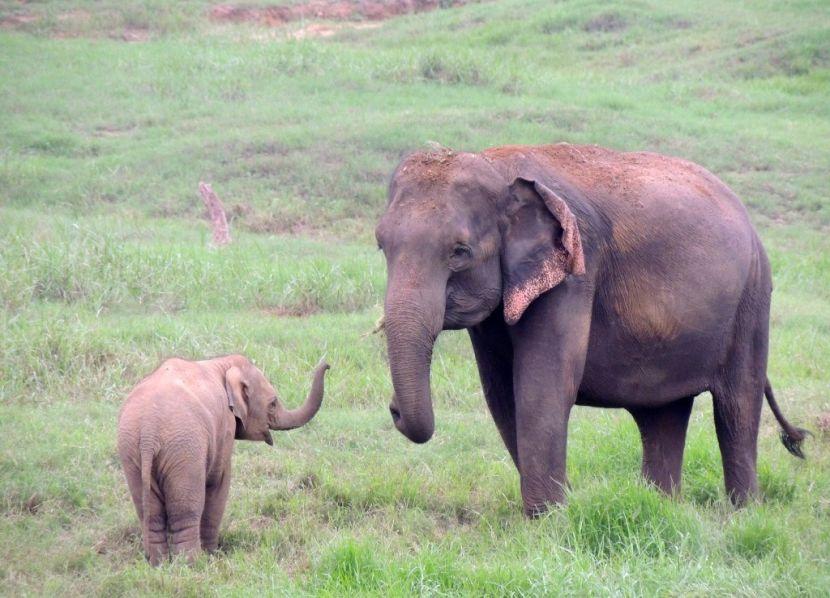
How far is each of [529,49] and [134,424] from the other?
20.5 m

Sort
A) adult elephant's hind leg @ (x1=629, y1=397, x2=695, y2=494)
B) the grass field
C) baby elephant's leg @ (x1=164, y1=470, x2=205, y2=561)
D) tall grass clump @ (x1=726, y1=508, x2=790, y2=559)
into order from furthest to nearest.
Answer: adult elephant's hind leg @ (x1=629, y1=397, x2=695, y2=494) → baby elephant's leg @ (x1=164, y1=470, x2=205, y2=561) → the grass field → tall grass clump @ (x1=726, y1=508, x2=790, y2=559)

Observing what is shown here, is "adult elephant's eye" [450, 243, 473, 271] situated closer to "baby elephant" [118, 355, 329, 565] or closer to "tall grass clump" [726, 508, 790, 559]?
"baby elephant" [118, 355, 329, 565]

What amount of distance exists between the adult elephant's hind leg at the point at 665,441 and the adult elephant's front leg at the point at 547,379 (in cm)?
110

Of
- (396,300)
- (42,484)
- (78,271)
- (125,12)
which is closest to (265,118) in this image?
(78,271)

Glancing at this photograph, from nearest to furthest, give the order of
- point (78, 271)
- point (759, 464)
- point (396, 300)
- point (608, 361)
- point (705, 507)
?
point (396, 300), point (608, 361), point (705, 507), point (759, 464), point (78, 271)

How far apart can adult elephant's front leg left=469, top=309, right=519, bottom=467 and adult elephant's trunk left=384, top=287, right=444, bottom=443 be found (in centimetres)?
80

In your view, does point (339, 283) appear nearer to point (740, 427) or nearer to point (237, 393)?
point (237, 393)

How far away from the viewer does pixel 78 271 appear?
10.6m

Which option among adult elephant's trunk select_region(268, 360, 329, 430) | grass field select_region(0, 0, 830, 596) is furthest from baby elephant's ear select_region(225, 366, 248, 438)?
grass field select_region(0, 0, 830, 596)

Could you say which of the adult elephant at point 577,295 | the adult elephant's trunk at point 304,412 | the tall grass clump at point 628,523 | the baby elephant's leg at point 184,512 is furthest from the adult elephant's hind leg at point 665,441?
the baby elephant's leg at point 184,512

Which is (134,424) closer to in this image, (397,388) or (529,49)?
(397,388)

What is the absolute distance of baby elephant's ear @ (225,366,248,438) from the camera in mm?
6219

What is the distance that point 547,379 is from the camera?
18.4ft

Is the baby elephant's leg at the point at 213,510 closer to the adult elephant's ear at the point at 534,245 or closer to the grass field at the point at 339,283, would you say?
the grass field at the point at 339,283
